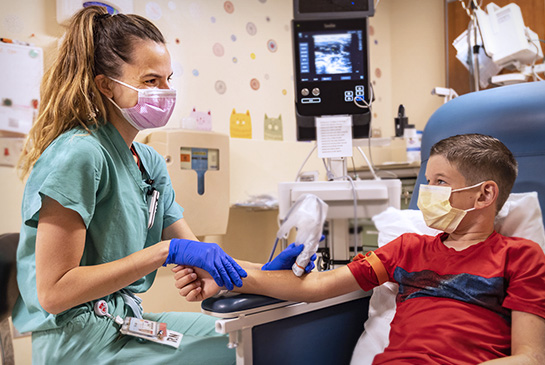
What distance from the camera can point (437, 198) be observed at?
1195 mm

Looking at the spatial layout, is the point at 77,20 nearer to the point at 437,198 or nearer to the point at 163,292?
the point at 437,198

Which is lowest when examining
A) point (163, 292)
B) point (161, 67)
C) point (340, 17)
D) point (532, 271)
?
point (163, 292)

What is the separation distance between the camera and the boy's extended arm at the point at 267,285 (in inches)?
43.1

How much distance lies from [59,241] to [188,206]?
153 cm

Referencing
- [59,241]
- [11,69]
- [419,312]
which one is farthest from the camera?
[11,69]

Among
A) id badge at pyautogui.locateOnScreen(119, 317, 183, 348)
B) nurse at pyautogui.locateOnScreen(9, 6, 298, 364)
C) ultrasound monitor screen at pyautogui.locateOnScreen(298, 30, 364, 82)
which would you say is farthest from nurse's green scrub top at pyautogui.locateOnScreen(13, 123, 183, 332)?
ultrasound monitor screen at pyautogui.locateOnScreen(298, 30, 364, 82)

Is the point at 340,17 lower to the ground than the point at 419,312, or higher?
higher

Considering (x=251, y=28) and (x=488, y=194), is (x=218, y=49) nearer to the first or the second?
(x=251, y=28)

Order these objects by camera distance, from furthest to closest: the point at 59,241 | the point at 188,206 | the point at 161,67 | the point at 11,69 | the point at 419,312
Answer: the point at 188,206 → the point at 11,69 → the point at 161,67 → the point at 419,312 → the point at 59,241

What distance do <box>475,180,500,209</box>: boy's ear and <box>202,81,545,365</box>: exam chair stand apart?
0.96ft

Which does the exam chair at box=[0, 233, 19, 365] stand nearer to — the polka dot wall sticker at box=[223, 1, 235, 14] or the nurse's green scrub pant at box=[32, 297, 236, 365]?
the nurse's green scrub pant at box=[32, 297, 236, 365]

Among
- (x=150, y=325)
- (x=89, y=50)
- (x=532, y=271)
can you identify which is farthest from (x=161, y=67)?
(x=532, y=271)

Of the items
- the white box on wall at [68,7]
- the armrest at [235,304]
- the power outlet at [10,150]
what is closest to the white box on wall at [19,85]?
the power outlet at [10,150]

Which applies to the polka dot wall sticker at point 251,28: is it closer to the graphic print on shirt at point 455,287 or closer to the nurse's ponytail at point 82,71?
the nurse's ponytail at point 82,71
